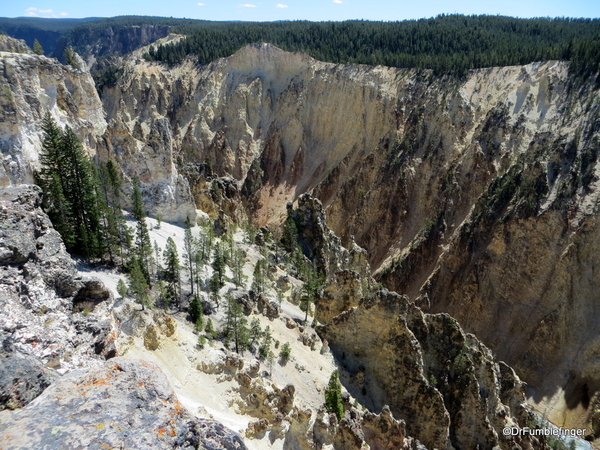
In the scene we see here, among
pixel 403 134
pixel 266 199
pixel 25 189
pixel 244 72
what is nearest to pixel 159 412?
pixel 25 189

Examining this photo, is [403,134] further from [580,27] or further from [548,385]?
[580,27]

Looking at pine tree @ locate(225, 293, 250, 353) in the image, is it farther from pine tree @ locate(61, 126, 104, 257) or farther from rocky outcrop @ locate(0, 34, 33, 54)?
rocky outcrop @ locate(0, 34, 33, 54)

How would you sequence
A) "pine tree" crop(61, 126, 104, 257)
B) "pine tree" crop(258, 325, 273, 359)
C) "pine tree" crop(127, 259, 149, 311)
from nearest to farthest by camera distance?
1. "pine tree" crop(127, 259, 149, 311)
2. "pine tree" crop(258, 325, 273, 359)
3. "pine tree" crop(61, 126, 104, 257)

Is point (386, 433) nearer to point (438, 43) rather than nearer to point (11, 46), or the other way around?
point (11, 46)

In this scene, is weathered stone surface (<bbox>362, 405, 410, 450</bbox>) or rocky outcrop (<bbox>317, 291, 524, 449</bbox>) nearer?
weathered stone surface (<bbox>362, 405, 410, 450</bbox>)

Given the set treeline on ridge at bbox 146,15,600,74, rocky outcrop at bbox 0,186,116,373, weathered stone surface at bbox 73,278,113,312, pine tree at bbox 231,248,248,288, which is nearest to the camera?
rocky outcrop at bbox 0,186,116,373

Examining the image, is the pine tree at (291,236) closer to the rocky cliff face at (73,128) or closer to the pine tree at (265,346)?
the rocky cliff face at (73,128)

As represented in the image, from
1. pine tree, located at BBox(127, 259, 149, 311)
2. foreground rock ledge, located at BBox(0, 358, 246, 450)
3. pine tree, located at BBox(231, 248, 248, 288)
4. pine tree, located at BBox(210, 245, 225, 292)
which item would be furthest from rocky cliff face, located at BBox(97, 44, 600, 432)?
foreground rock ledge, located at BBox(0, 358, 246, 450)

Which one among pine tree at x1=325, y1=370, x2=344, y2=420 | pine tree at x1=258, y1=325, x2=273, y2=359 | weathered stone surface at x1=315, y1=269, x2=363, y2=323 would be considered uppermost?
pine tree at x1=325, y1=370, x2=344, y2=420
